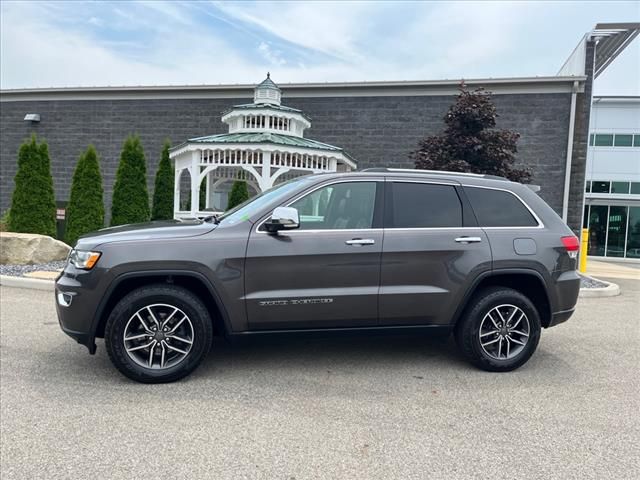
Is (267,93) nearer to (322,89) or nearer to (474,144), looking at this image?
(322,89)

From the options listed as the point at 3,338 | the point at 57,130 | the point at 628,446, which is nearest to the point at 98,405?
the point at 3,338

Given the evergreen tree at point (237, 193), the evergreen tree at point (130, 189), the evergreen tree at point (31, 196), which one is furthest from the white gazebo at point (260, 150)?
the evergreen tree at point (31, 196)

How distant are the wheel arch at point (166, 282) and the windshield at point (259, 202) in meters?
0.59

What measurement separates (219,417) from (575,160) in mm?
15458

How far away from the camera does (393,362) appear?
15.4 ft

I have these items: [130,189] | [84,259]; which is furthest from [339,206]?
[130,189]

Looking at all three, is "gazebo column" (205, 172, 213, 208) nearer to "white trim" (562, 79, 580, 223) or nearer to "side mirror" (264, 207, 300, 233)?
"side mirror" (264, 207, 300, 233)

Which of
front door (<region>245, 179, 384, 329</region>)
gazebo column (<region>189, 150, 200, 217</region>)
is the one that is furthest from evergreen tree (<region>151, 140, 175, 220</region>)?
front door (<region>245, 179, 384, 329</region>)

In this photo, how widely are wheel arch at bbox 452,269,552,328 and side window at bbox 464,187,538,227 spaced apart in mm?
470

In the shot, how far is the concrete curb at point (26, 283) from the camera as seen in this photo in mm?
7891

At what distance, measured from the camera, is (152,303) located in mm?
3922

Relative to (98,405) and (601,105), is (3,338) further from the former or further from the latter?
(601,105)

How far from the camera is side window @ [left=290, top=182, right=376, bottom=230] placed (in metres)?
4.28

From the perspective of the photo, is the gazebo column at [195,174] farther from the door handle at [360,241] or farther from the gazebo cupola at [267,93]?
the door handle at [360,241]
